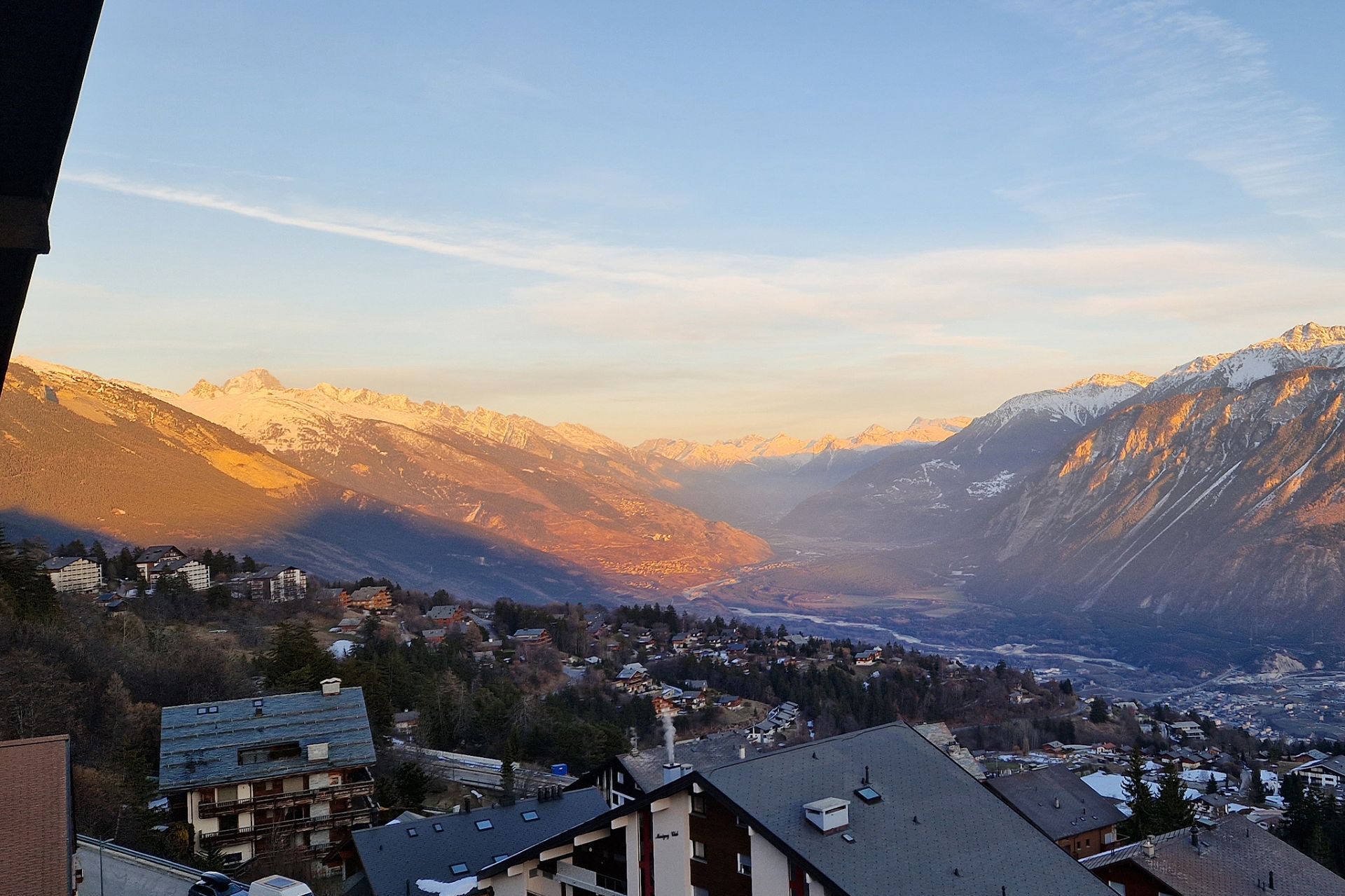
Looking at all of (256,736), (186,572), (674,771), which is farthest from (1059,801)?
(186,572)

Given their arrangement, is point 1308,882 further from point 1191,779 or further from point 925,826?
point 1191,779

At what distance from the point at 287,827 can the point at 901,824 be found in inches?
731

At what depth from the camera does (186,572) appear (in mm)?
72375

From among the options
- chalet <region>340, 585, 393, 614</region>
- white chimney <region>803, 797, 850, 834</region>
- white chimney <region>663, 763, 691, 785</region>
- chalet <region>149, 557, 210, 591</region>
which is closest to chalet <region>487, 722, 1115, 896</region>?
white chimney <region>803, 797, 850, 834</region>

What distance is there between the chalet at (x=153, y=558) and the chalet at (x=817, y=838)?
6300cm

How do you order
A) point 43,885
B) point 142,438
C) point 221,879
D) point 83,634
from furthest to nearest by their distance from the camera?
point 142,438 → point 83,634 → point 221,879 → point 43,885

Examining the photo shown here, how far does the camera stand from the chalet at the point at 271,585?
236ft

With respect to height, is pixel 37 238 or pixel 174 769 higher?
pixel 37 238

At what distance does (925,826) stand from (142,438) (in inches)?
7940

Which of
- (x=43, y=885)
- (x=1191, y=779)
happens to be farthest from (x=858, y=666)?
(x=43, y=885)

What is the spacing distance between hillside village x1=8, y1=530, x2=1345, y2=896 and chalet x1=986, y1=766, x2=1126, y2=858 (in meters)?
0.11

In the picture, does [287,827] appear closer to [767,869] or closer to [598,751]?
[598,751]

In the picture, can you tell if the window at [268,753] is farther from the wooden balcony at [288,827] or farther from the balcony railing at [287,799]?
the wooden balcony at [288,827]

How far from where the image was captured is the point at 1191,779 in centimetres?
6462
